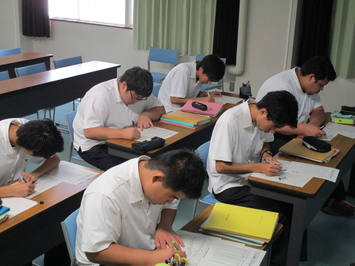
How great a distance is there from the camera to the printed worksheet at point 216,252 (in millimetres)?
1772

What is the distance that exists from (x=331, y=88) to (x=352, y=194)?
2.08 m

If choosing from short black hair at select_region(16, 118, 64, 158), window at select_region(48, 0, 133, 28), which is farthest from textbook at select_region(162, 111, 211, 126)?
window at select_region(48, 0, 133, 28)

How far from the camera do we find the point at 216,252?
72.4 inches

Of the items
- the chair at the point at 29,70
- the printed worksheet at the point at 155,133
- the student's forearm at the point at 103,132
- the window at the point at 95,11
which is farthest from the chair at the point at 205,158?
the window at the point at 95,11

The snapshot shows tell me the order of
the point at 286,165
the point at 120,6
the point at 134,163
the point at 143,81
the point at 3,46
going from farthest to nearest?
1. the point at 3,46
2. the point at 120,6
3. the point at 143,81
4. the point at 286,165
5. the point at 134,163

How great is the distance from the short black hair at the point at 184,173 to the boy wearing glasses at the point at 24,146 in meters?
0.83

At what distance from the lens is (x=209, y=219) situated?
2.04m

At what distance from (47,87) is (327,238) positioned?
116 inches

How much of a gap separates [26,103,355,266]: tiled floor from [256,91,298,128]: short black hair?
1016 mm

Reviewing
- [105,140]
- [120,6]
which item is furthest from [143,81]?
[120,6]

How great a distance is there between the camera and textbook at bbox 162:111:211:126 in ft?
11.3

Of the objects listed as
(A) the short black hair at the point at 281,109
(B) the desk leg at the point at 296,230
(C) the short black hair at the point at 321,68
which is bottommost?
(B) the desk leg at the point at 296,230

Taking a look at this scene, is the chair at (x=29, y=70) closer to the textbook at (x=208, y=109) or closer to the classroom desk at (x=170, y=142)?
the textbook at (x=208, y=109)

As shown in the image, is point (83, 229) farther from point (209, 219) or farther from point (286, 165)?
point (286, 165)
